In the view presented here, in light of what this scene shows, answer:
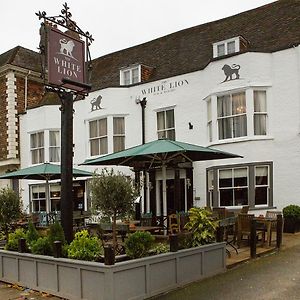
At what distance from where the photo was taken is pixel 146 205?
1934cm

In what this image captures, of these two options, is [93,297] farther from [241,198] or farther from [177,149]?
[241,198]

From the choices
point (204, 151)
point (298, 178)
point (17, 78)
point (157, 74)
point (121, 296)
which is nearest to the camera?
point (121, 296)

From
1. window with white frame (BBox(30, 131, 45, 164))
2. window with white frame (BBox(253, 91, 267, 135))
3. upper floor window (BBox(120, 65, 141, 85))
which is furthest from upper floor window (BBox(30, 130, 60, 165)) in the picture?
window with white frame (BBox(253, 91, 267, 135))

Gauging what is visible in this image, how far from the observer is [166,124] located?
19.5m

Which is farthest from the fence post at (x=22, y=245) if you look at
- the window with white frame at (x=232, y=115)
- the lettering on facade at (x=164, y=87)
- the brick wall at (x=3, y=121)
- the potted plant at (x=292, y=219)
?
the brick wall at (x=3, y=121)

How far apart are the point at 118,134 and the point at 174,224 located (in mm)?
9811

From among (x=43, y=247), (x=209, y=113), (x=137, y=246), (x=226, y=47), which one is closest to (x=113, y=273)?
(x=137, y=246)

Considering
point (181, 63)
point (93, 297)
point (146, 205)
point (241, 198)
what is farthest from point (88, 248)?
point (181, 63)

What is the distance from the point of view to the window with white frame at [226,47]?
60.2ft

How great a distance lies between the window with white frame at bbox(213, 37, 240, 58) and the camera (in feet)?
60.2

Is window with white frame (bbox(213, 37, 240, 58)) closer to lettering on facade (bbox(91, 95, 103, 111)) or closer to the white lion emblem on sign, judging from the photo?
lettering on facade (bbox(91, 95, 103, 111))

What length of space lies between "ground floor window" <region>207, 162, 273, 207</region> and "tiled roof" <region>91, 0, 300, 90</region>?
14.4 feet

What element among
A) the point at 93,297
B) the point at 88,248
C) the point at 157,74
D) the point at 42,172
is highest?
the point at 157,74

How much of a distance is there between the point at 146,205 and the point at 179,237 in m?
10.6
